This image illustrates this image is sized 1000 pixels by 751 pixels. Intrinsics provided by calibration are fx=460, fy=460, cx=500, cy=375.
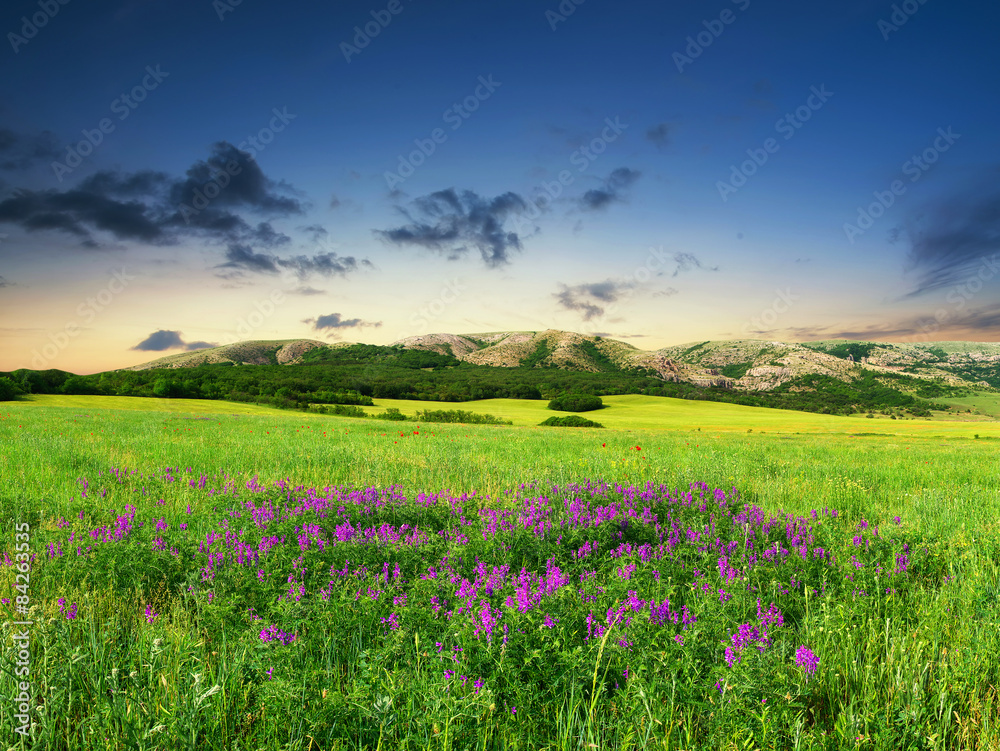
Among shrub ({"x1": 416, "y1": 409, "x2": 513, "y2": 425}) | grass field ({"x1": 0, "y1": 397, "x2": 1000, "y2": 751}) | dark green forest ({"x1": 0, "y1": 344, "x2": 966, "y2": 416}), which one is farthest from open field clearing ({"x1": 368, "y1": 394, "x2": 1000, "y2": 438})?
grass field ({"x1": 0, "y1": 397, "x2": 1000, "y2": 751})

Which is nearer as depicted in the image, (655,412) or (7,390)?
(7,390)

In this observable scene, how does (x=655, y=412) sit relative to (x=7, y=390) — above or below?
below

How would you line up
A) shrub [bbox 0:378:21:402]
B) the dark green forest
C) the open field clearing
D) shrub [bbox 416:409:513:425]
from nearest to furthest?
shrub [bbox 0:378:21:402] → shrub [bbox 416:409:513:425] → the dark green forest → the open field clearing

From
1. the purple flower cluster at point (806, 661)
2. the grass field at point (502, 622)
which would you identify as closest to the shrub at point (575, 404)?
the grass field at point (502, 622)

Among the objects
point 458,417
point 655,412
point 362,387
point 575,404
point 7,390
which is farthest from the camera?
point 362,387

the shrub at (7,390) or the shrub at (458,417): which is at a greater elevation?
the shrub at (7,390)

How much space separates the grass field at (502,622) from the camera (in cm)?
228

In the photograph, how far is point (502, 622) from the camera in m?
2.96

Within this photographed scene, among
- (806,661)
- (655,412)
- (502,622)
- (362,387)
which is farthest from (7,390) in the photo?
(655,412)

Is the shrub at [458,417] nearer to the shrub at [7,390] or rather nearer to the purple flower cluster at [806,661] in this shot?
the shrub at [7,390]

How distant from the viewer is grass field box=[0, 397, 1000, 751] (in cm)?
228

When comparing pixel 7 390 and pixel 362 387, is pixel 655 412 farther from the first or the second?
pixel 7 390

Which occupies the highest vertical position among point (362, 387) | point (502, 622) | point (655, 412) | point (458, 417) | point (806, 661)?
point (362, 387)

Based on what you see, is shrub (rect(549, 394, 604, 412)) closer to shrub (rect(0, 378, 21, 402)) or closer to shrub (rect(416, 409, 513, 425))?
shrub (rect(416, 409, 513, 425))
